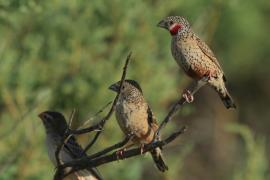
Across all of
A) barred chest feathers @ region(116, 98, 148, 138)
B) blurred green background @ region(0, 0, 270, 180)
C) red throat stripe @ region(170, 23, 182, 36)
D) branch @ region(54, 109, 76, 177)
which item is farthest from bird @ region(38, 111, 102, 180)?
branch @ region(54, 109, 76, 177)

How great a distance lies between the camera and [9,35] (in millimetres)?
11062

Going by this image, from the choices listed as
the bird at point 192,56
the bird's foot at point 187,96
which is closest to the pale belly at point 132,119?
the bird at point 192,56

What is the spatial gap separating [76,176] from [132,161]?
2.64 m

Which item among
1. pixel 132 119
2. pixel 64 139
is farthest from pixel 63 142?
pixel 132 119

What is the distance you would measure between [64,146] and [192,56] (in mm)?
1634

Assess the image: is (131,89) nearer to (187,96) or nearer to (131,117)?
(131,117)

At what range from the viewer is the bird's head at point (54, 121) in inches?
359

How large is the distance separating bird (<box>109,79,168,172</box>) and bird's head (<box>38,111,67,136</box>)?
1.46 meters

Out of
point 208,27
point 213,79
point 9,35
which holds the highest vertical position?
point 9,35

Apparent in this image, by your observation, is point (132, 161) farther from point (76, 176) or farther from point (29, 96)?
point (76, 176)

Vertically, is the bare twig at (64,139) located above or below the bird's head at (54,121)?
below

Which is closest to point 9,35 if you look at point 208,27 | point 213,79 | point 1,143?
point 1,143

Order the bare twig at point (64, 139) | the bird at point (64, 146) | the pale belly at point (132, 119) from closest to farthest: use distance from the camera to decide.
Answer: the bare twig at point (64, 139) < the pale belly at point (132, 119) < the bird at point (64, 146)

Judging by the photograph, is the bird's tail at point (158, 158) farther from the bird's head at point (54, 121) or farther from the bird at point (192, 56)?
the bird's head at point (54, 121)
